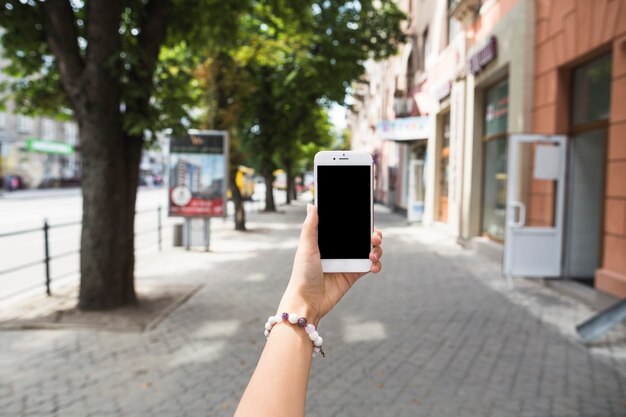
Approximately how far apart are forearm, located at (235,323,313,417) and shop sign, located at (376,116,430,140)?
19.7 meters

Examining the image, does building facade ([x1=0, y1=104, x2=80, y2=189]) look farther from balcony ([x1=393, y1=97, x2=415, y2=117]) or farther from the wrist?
A: the wrist

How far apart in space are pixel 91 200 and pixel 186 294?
214 cm

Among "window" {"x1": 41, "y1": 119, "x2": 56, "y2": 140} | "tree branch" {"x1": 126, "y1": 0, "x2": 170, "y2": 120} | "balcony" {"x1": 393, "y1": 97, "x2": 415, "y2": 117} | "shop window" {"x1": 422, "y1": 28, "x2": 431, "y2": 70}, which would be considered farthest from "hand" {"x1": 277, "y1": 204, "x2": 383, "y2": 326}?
"window" {"x1": 41, "y1": 119, "x2": 56, "y2": 140}

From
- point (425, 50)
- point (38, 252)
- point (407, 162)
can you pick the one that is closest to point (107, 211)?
point (38, 252)

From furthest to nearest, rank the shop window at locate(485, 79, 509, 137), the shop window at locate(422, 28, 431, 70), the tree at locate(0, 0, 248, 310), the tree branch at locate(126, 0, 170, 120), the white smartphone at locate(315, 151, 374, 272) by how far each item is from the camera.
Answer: the shop window at locate(422, 28, 431, 70) → the shop window at locate(485, 79, 509, 137) → the tree branch at locate(126, 0, 170, 120) → the tree at locate(0, 0, 248, 310) → the white smartphone at locate(315, 151, 374, 272)

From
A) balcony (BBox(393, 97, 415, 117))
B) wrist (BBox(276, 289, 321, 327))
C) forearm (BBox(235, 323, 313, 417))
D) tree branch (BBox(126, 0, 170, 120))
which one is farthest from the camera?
balcony (BBox(393, 97, 415, 117))

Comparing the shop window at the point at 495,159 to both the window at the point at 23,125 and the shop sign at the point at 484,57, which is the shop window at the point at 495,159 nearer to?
the shop sign at the point at 484,57

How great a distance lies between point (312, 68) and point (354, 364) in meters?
14.6

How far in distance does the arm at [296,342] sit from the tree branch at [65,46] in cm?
613

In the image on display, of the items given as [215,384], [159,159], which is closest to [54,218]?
[215,384]

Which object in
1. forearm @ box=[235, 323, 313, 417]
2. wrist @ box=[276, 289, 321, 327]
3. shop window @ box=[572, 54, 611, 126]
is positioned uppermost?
shop window @ box=[572, 54, 611, 126]

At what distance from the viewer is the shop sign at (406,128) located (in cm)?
2059

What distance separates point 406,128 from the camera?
70.8 feet

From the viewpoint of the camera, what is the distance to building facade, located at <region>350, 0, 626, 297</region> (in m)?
7.47
